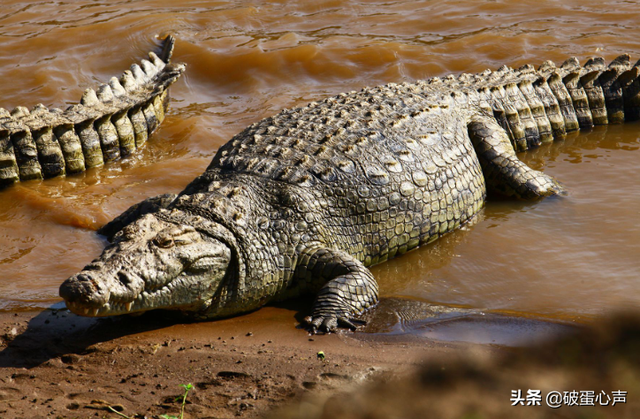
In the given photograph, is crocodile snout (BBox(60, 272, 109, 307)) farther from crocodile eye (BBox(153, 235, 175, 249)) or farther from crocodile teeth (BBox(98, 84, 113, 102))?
crocodile teeth (BBox(98, 84, 113, 102))

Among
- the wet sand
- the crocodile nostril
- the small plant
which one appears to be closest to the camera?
the small plant

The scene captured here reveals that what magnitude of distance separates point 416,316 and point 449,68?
20.1ft

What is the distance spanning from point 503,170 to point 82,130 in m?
4.49

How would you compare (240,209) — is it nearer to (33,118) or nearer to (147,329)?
(147,329)

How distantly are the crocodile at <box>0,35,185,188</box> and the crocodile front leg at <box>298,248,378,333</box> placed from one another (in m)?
3.40

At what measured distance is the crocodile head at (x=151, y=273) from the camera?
3.49 m

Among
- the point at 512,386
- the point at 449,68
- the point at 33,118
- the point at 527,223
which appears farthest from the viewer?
the point at 449,68

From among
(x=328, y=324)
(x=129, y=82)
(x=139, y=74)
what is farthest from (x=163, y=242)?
(x=139, y=74)

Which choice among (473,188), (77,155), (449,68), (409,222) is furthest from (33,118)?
(449,68)

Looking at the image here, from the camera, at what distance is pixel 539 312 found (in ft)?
14.2

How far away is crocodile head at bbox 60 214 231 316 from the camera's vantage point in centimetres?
349

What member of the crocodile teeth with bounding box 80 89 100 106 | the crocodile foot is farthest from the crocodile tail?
the crocodile teeth with bounding box 80 89 100 106

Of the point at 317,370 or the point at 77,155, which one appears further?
the point at 77,155

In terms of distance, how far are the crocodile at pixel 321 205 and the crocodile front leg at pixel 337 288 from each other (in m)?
0.01
